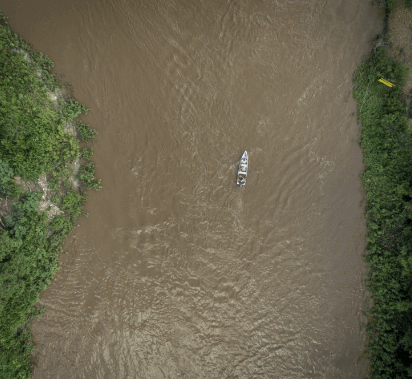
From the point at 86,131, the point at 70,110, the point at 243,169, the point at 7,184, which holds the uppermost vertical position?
the point at 70,110

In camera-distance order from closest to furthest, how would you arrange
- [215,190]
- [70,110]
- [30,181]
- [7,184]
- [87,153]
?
[7,184]
[30,181]
[70,110]
[87,153]
[215,190]

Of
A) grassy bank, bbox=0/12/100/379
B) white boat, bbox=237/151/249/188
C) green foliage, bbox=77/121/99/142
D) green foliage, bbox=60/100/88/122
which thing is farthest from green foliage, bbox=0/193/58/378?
white boat, bbox=237/151/249/188

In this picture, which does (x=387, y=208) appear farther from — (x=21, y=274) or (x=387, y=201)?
(x=21, y=274)

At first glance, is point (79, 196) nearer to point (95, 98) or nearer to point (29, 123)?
point (29, 123)

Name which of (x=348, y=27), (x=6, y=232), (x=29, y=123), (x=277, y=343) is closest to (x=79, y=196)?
(x=6, y=232)

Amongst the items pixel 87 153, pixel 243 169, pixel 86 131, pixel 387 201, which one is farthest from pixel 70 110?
pixel 387 201

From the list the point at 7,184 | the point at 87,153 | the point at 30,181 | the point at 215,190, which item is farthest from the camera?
the point at 215,190

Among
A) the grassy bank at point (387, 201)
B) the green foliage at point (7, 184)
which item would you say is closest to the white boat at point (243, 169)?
the grassy bank at point (387, 201)
